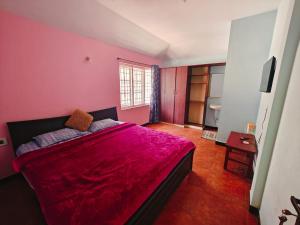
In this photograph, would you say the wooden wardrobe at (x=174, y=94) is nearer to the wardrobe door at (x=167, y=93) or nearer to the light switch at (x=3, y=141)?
the wardrobe door at (x=167, y=93)

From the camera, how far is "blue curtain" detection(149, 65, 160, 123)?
15.5ft

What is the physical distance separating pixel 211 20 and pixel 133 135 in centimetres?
282

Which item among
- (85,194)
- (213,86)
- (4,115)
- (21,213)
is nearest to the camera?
(85,194)

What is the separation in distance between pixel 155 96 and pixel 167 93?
473 mm

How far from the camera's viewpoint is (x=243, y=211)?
63.4 inches

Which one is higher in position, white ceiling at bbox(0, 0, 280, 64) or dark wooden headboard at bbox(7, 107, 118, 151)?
white ceiling at bbox(0, 0, 280, 64)

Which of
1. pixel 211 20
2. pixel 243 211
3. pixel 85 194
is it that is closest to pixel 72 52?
pixel 85 194

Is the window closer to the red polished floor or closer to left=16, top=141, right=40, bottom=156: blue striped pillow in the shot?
left=16, top=141, right=40, bottom=156: blue striped pillow

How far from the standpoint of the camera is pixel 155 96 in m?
4.93

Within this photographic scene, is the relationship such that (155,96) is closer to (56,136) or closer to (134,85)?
(134,85)

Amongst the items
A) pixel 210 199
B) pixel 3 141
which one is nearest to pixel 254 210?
pixel 210 199

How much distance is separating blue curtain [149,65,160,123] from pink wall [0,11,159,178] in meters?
1.87

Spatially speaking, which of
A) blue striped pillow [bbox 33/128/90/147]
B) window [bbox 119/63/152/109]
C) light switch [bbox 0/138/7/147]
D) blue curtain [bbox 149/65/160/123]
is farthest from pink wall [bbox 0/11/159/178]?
blue curtain [bbox 149/65/160/123]

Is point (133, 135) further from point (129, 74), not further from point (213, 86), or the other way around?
point (213, 86)
